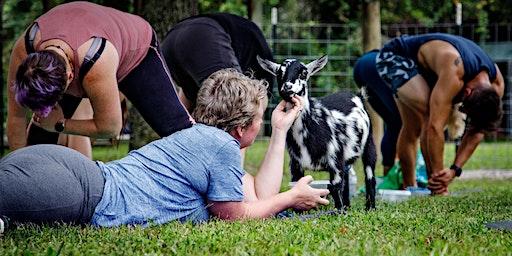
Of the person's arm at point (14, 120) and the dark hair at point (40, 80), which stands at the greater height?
the dark hair at point (40, 80)

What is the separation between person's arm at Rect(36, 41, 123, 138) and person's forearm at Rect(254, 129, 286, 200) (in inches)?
38.4

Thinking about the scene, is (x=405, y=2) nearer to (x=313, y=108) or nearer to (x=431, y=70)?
(x=431, y=70)

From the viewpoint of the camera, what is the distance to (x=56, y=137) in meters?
5.78

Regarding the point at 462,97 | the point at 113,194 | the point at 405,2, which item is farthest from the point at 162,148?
the point at 405,2

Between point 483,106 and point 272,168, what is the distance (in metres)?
3.11

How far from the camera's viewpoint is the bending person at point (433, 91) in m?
7.34

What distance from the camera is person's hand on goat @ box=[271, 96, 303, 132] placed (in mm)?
4777

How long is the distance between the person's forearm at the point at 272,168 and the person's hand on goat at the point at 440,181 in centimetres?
310

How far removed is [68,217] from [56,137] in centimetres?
172

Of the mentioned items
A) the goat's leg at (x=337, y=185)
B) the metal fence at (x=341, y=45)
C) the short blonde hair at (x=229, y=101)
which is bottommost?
the metal fence at (x=341, y=45)

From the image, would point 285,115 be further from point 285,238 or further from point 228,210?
point 285,238

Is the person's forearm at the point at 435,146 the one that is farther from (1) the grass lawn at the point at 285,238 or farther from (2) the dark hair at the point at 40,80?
(2) the dark hair at the point at 40,80

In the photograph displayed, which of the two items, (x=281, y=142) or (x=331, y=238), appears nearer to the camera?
(x=331, y=238)

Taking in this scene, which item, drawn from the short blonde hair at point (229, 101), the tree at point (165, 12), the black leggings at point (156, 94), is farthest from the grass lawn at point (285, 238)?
the tree at point (165, 12)
